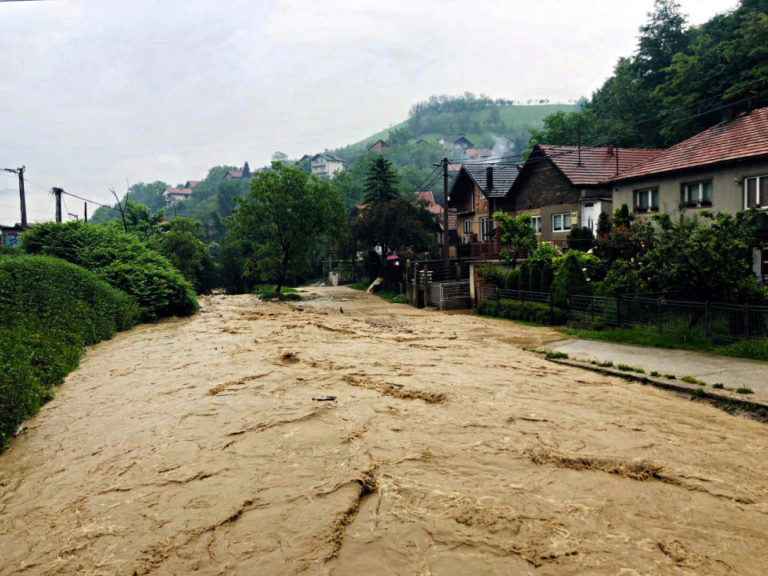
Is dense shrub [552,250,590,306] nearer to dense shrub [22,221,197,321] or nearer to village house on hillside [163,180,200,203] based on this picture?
dense shrub [22,221,197,321]

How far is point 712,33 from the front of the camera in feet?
135

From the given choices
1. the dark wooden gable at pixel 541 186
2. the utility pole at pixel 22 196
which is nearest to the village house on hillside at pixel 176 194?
the utility pole at pixel 22 196

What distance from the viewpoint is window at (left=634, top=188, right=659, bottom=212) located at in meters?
24.1

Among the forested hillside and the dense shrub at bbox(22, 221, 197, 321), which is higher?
the forested hillside

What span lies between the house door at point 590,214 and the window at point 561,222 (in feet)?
3.51

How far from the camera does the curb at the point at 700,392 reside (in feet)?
27.6

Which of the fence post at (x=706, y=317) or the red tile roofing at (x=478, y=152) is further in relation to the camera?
the red tile roofing at (x=478, y=152)

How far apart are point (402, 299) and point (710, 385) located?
24.6 metres

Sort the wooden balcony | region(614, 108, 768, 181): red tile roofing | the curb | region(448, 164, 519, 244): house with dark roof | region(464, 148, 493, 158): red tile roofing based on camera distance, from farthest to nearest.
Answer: region(464, 148, 493, 158): red tile roofing < region(448, 164, 519, 244): house with dark roof < the wooden balcony < region(614, 108, 768, 181): red tile roofing < the curb

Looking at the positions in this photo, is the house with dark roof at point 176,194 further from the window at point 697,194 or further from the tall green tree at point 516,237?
the window at point 697,194

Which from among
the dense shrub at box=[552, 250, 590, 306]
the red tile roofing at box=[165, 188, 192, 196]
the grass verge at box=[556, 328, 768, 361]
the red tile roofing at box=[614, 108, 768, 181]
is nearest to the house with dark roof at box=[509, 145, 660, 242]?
the red tile roofing at box=[614, 108, 768, 181]

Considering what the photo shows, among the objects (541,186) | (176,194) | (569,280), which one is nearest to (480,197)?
(541,186)

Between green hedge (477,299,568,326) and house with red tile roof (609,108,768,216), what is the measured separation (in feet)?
18.7

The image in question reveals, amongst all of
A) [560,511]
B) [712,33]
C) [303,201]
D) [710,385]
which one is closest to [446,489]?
[560,511]
